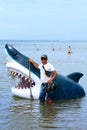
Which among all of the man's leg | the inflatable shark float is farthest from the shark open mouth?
the man's leg

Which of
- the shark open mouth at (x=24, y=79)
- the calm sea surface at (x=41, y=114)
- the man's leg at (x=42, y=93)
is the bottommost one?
the calm sea surface at (x=41, y=114)

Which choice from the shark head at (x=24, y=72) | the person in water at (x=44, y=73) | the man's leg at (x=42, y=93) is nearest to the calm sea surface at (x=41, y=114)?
the man's leg at (x=42, y=93)

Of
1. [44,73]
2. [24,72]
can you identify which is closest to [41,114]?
[44,73]

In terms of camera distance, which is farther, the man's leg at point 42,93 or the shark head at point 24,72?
the shark head at point 24,72

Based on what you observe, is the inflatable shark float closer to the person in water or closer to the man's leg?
the man's leg

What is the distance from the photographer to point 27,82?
45.8 ft

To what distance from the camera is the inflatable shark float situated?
13.7 m

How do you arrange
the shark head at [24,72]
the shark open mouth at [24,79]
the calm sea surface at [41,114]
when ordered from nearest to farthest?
the calm sea surface at [41,114] < the shark head at [24,72] < the shark open mouth at [24,79]

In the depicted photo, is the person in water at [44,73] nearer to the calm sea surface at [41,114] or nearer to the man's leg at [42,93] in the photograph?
the man's leg at [42,93]

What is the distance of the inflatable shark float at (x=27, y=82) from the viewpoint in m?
13.7

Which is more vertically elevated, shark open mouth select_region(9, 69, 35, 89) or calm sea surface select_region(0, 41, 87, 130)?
shark open mouth select_region(9, 69, 35, 89)

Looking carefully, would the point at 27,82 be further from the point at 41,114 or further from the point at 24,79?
the point at 41,114

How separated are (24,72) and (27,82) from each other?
47cm

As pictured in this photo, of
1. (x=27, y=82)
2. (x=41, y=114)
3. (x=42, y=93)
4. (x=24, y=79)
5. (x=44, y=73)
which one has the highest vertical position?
(x=44, y=73)
